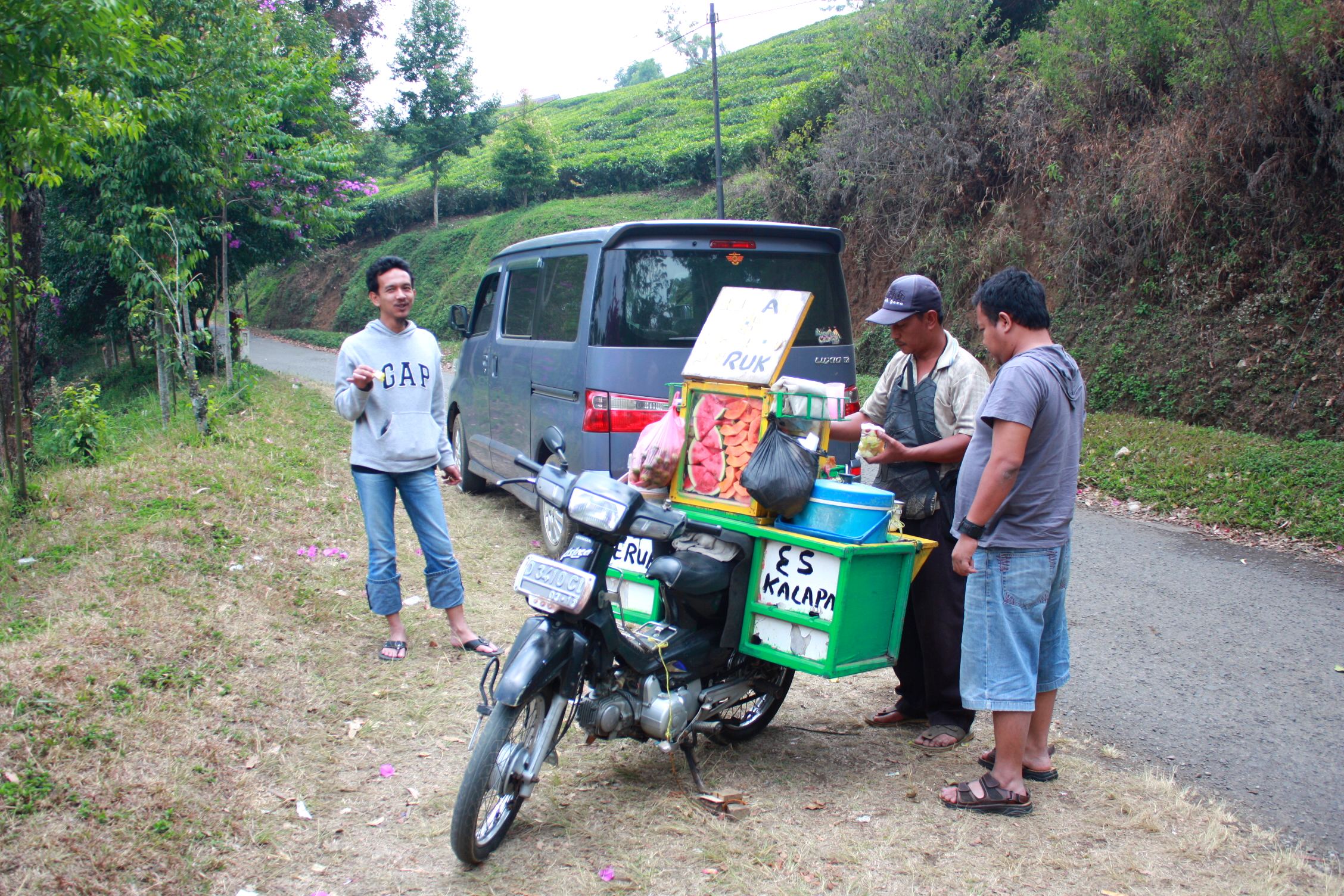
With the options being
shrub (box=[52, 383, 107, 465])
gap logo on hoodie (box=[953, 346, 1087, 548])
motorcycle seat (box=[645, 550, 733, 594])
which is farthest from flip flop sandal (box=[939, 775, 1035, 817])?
shrub (box=[52, 383, 107, 465])

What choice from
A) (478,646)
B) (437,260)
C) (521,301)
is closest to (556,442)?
(478,646)

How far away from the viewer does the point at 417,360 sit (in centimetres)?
473

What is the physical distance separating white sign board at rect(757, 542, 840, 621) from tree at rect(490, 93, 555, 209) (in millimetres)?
34567

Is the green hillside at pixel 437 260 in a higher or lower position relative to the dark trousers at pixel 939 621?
higher

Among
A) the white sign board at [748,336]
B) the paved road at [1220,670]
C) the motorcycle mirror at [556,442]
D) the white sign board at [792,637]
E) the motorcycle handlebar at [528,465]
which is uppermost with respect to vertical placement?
the white sign board at [748,336]

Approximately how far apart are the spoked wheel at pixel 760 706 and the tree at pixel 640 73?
95270mm

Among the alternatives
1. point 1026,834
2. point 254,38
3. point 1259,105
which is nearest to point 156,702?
point 1026,834

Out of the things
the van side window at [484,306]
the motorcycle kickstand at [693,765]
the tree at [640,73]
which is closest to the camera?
the motorcycle kickstand at [693,765]

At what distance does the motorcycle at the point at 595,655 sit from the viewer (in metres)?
2.99

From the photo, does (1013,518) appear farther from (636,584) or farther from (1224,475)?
(1224,475)

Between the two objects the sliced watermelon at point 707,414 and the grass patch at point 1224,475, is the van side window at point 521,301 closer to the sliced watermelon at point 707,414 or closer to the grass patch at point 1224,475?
the sliced watermelon at point 707,414

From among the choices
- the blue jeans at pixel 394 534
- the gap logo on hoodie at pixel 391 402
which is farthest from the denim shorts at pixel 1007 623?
the gap logo on hoodie at pixel 391 402

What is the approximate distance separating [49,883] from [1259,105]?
38.2 feet

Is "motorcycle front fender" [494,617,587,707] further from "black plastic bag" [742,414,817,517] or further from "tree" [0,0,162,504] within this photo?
"tree" [0,0,162,504]
